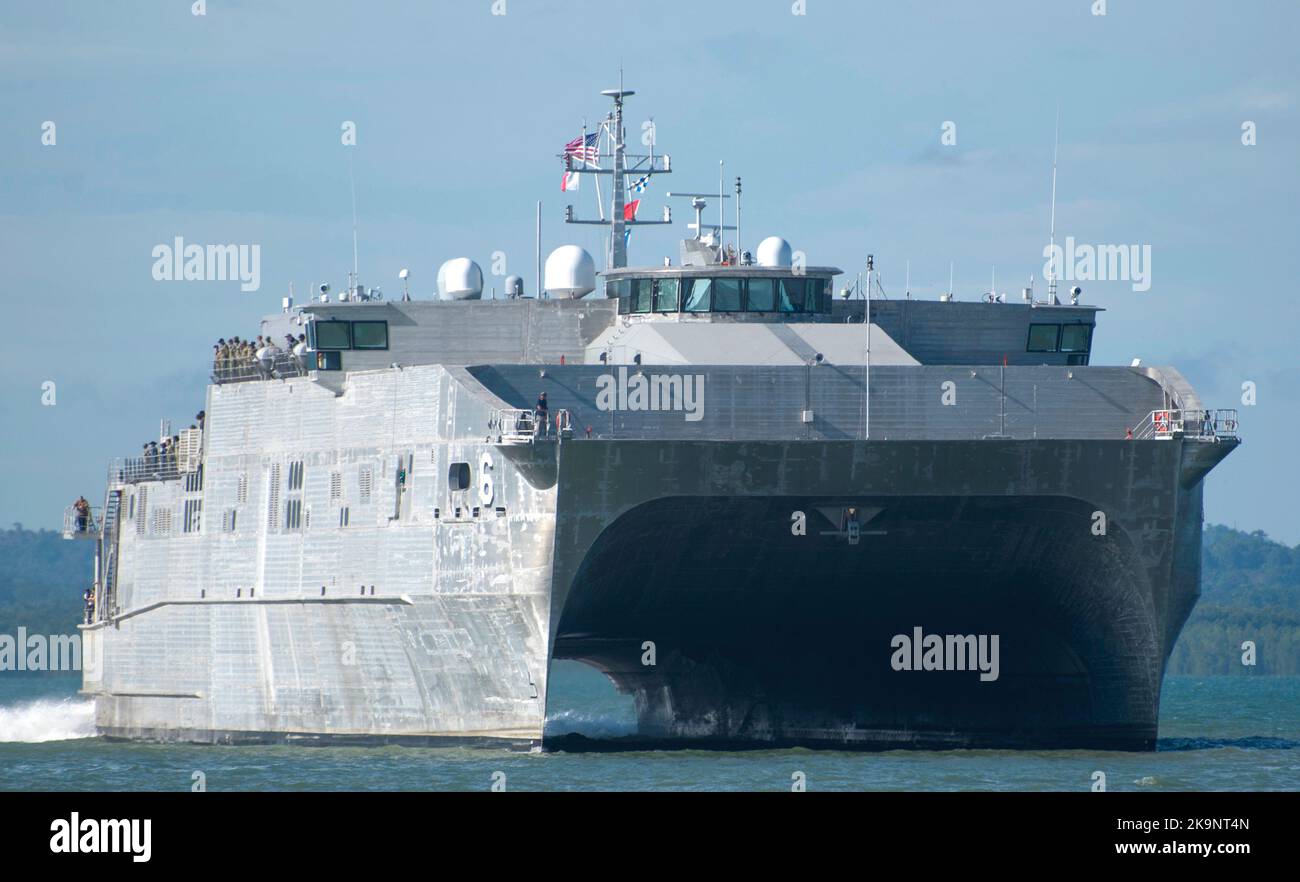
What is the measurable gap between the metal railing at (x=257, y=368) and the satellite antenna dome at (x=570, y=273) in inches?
201

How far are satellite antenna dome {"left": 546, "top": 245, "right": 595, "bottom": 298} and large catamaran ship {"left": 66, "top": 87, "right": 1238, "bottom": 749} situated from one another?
54 millimetres

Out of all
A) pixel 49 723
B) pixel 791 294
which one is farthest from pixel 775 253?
pixel 49 723

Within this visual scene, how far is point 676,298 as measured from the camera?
152ft

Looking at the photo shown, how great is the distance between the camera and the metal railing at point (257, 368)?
50.0 m

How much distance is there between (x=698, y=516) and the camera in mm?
41250

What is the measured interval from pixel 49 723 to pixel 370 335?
18.9 metres

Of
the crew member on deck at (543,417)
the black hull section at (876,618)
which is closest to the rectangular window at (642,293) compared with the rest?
the black hull section at (876,618)

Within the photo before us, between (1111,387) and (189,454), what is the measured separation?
835 inches

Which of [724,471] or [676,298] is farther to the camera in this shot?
[676,298]

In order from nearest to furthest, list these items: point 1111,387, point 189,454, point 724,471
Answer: point 724,471 < point 1111,387 < point 189,454

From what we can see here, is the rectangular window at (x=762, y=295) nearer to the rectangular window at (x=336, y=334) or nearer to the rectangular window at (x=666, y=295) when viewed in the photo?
the rectangular window at (x=666, y=295)
